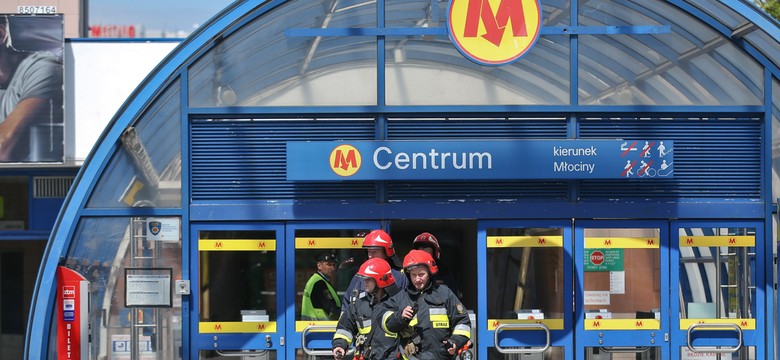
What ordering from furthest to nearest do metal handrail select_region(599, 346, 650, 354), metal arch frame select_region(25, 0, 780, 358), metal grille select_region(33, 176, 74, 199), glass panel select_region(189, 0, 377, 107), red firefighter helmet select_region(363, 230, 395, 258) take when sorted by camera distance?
metal grille select_region(33, 176, 74, 199) < metal handrail select_region(599, 346, 650, 354) < glass panel select_region(189, 0, 377, 107) < metal arch frame select_region(25, 0, 780, 358) < red firefighter helmet select_region(363, 230, 395, 258)

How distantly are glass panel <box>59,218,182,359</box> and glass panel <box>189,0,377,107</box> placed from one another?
53.6 inches

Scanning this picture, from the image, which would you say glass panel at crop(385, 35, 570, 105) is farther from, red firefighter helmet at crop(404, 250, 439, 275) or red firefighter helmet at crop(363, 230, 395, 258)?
red firefighter helmet at crop(404, 250, 439, 275)

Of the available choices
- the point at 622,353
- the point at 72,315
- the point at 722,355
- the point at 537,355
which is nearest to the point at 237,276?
the point at 72,315

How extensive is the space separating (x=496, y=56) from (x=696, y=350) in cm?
342

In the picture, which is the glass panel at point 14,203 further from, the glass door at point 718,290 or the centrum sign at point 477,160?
the glass door at point 718,290

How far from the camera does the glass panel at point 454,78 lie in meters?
10.4

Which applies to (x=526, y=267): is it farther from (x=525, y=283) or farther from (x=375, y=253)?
(x=375, y=253)

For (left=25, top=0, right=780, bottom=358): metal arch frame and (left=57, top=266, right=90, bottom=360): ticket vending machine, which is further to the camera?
(left=25, top=0, right=780, bottom=358): metal arch frame

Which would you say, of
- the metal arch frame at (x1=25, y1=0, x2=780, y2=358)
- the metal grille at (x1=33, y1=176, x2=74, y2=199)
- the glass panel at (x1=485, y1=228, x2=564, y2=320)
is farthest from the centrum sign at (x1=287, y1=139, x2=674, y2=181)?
the metal grille at (x1=33, y1=176, x2=74, y2=199)

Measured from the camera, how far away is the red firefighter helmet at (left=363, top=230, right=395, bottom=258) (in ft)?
31.4

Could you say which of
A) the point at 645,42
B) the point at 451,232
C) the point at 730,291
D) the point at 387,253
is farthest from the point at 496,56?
the point at 451,232

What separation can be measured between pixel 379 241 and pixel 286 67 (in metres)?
2.04

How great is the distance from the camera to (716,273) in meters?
10.6

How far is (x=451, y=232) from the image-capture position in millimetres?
14406
